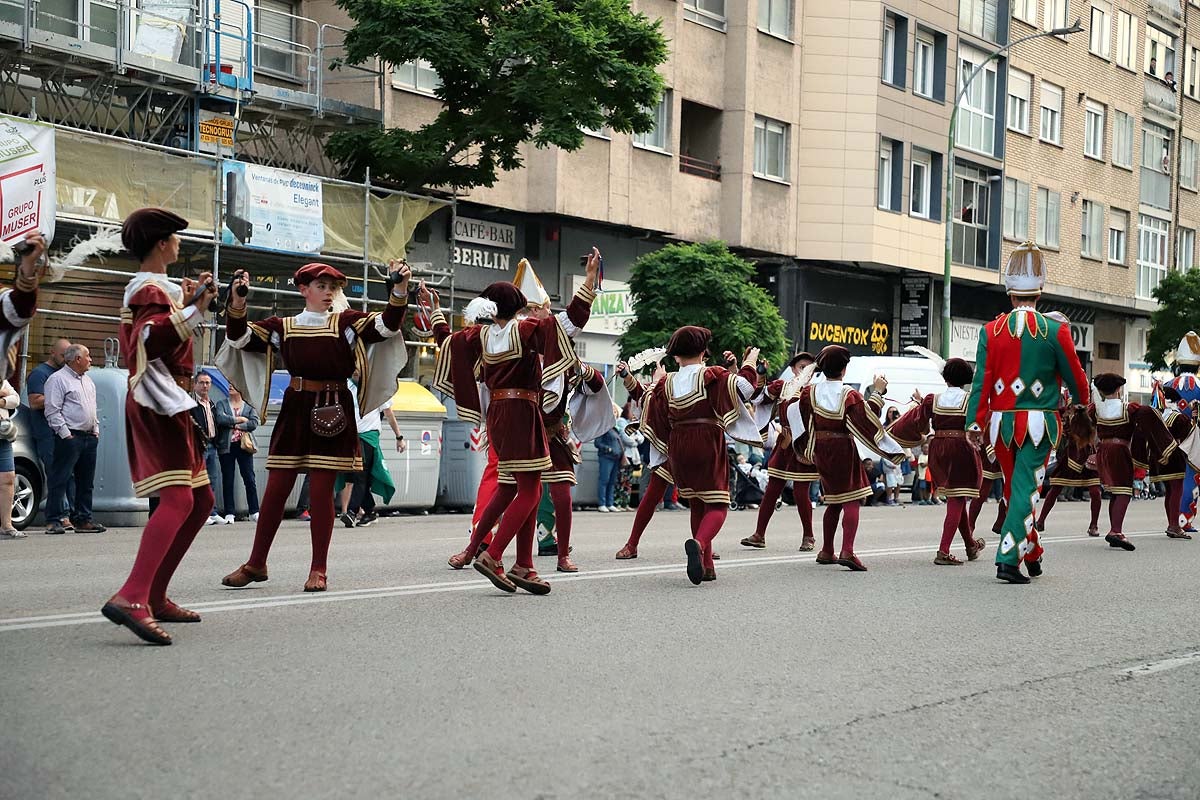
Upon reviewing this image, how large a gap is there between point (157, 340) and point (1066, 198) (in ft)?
144

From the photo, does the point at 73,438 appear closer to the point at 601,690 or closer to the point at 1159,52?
the point at 601,690

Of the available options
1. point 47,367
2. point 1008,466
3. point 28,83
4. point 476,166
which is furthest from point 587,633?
point 476,166

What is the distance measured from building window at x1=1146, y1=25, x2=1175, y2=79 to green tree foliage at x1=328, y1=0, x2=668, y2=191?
1313 inches

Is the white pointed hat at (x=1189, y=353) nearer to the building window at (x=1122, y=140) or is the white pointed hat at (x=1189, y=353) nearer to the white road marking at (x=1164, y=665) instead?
the white road marking at (x=1164, y=665)

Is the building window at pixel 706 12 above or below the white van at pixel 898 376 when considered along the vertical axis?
above

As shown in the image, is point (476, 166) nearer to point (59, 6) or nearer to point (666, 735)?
point (59, 6)

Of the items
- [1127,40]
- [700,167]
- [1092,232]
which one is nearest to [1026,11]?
[1092,232]

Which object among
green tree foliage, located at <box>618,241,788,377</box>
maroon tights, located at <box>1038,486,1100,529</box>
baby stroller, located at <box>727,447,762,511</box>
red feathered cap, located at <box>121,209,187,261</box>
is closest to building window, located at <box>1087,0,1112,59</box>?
green tree foliage, located at <box>618,241,788,377</box>

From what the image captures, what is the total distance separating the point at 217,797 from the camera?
4621mm

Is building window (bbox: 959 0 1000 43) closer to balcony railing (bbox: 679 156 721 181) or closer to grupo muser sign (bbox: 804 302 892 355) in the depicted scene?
grupo muser sign (bbox: 804 302 892 355)

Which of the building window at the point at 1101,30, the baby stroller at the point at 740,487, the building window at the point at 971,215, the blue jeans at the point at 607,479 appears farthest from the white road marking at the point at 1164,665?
the building window at the point at 1101,30

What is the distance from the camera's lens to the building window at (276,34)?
26.2 m

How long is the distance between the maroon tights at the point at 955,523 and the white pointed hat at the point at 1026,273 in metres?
2.21

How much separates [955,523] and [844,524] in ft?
4.10
